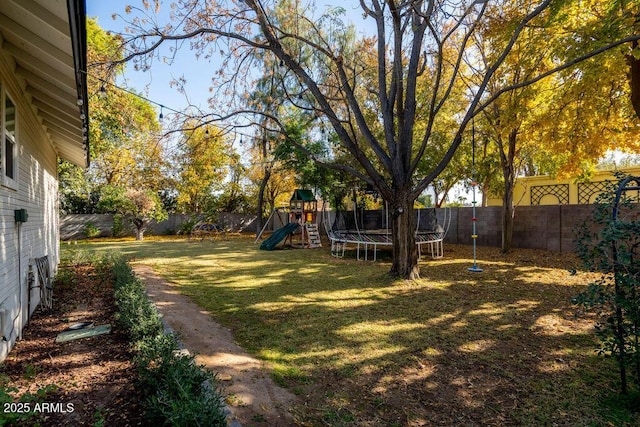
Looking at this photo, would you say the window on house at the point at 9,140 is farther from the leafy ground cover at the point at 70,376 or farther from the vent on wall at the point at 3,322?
the leafy ground cover at the point at 70,376

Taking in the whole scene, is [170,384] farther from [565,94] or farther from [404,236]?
[565,94]

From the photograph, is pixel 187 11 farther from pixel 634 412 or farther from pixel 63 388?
pixel 634 412

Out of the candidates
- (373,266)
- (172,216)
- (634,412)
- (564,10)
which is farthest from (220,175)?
(634,412)

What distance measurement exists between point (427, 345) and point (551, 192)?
13969mm

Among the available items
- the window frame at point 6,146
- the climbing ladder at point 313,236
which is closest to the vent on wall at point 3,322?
the window frame at point 6,146

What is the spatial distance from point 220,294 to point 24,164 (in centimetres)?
341

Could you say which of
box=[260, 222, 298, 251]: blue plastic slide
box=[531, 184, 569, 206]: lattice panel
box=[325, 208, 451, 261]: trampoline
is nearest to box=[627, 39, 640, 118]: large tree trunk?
box=[325, 208, 451, 261]: trampoline

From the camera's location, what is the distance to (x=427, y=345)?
148 inches

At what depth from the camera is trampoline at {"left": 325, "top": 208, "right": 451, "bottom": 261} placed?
9945 millimetres

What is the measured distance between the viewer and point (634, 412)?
254 centimetres

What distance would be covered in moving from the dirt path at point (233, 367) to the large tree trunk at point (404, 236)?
12.8 feet

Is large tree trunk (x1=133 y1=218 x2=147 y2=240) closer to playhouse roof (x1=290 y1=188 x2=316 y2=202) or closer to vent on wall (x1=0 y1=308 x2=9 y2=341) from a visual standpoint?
playhouse roof (x1=290 y1=188 x2=316 y2=202)

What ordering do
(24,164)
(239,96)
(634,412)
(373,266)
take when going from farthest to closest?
(373,266) → (239,96) → (24,164) → (634,412)

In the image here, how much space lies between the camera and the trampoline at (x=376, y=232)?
392 inches
